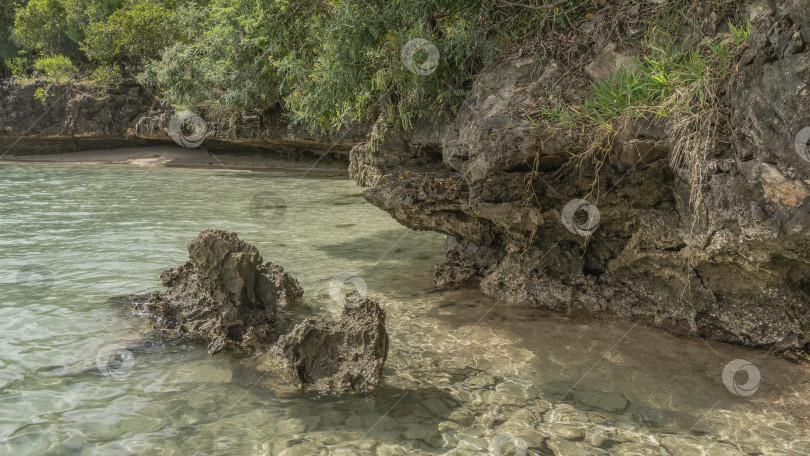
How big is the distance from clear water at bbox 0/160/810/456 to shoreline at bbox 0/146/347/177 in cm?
1449

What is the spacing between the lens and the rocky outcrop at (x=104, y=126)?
70.2 feet

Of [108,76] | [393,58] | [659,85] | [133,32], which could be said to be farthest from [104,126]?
[659,85]

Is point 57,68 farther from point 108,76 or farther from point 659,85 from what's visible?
point 659,85

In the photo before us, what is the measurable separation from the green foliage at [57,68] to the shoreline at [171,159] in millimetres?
3222

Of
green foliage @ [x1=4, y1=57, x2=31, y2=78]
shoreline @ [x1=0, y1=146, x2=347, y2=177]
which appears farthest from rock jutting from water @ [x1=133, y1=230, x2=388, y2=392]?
green foliage @ [x1=4, y1=57, x2=31, y2=78]

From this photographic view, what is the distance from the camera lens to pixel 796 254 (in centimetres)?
409

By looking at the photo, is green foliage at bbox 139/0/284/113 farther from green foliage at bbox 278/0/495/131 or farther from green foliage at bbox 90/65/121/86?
green foliage at bbox 90/65/121/86

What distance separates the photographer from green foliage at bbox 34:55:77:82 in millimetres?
25156

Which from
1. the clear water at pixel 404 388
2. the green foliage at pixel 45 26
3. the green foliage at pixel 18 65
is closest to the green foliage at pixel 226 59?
the clear water at pixel 404 388

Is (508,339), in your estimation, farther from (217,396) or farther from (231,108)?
(231,108)

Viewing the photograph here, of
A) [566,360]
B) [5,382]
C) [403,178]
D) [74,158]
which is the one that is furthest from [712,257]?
[74,158]

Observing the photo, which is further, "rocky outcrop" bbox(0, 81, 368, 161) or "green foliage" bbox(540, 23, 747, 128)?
"rocky outcrop" bbox(0, 81, 368, 161)

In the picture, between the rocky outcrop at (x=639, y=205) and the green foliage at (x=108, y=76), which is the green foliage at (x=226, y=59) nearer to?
the green foliage at (x=108, y=76)

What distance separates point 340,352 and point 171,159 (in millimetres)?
20779
